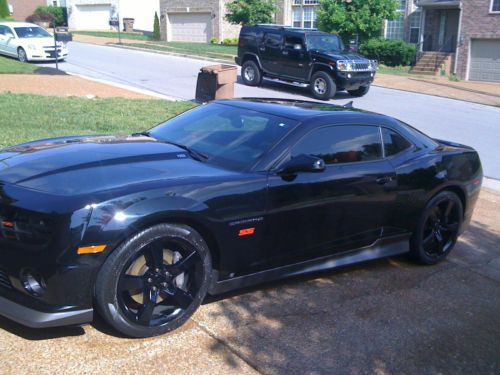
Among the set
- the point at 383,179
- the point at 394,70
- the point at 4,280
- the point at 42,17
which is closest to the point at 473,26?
the point at 394,70

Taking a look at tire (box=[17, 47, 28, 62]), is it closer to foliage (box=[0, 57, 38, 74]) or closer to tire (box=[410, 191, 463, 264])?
foliage (box=[0, 57, 38, 74])

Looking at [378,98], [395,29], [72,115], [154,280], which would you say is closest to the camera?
[154,280]

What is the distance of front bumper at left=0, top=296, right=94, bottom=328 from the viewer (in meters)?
3.43

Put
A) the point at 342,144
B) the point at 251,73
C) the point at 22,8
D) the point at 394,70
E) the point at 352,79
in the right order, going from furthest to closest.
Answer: the point at 22,8 → the point at 394,70 → the point at 251,73 → the point at 352,79 → the point at 342,144

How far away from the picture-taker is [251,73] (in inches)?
793

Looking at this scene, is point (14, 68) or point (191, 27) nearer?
point (14, 68)

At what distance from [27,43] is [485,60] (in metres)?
21.4

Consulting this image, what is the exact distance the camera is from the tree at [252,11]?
35500 millimetres

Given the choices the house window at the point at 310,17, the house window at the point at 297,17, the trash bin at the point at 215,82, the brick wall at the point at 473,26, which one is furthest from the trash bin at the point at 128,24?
the trash bin at the point at 215,82

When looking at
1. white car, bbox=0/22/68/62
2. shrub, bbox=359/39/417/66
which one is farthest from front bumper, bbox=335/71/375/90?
shrub, bbox=359/39/417/66

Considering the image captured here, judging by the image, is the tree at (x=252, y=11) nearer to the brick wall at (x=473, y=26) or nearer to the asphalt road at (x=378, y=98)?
the asphalt road at (x=378, y=98)

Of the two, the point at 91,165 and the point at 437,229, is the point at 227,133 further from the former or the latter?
the point at 437,229

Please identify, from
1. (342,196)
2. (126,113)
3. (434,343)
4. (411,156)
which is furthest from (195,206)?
(126,113)

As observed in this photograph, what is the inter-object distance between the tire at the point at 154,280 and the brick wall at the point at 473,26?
28.7m
